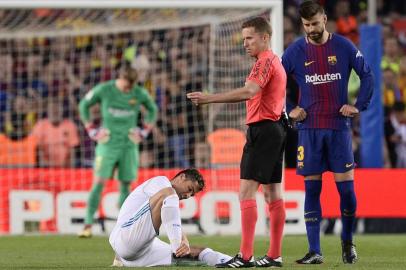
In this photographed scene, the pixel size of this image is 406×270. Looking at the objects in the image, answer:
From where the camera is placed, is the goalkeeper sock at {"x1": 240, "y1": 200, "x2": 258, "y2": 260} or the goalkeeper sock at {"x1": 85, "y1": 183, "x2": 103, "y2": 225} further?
the goalkeeper sock at {"x1": 85, "y1": 183, "x2": 103, "y2": 225}

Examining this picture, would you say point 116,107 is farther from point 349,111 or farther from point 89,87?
point 349,111

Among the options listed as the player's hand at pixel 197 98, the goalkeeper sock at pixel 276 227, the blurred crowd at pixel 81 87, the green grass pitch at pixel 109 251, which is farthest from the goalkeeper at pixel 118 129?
the player's hand at pixel 197 98

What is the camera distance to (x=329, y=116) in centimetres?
1002

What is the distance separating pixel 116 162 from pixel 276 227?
6021 mm

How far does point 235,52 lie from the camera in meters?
16.8

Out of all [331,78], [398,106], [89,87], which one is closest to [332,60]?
[331,78]

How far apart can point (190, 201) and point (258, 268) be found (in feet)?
22.4

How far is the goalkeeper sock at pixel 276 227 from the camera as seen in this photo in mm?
9438

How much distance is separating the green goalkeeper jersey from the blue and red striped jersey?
18.0 feet

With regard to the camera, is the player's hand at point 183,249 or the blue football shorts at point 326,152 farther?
the blue football shorts at point 326,152

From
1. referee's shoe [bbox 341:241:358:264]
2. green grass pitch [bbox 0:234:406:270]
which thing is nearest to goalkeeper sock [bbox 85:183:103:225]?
green grass pitch [bbox 0:234:406:270]

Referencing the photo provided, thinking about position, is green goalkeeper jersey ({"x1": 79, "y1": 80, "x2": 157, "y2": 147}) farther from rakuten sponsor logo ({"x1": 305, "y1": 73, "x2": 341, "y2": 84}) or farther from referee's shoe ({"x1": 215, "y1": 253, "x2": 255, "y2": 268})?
referee's shoe ({"x1": 215, "y1": 253, "x2": 255, "y2": 268})

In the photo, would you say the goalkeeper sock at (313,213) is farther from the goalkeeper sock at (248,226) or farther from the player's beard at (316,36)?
the player's beard at (316,36)

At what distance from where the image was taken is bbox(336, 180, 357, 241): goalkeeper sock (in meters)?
10.0
